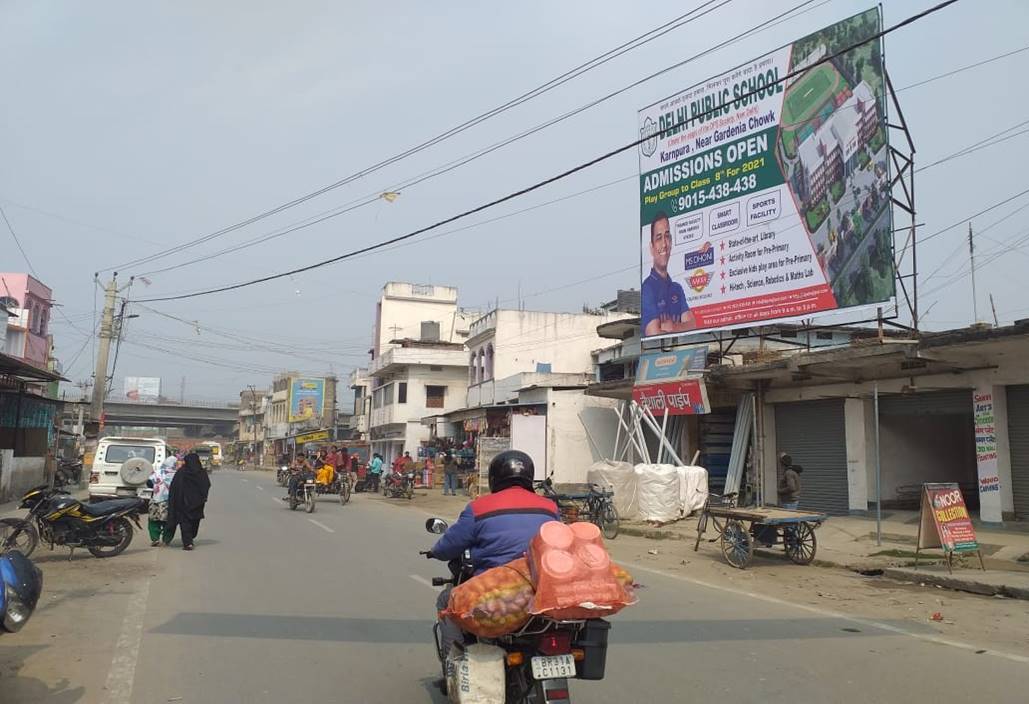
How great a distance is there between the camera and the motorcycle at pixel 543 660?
3971 mm

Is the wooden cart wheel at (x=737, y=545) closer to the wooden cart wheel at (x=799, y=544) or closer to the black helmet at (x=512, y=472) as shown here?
the wooden cart wheel at (x=799, y=544)

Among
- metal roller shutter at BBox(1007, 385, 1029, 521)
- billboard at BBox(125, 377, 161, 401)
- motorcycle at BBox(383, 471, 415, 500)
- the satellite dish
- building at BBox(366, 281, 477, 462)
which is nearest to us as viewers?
metal roller shutter at BBox(1007, 385, 1029, 521)

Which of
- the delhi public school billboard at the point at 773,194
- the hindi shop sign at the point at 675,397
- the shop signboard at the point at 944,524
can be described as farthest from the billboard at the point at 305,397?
the shop signboard at the point at 944,524

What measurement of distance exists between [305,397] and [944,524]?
76235 mm

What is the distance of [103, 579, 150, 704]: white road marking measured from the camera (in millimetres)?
5402

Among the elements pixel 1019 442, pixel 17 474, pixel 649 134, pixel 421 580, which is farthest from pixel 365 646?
pixel 17 474

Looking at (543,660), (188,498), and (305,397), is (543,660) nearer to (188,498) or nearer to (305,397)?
(188,498)

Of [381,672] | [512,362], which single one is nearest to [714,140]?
[381,672]

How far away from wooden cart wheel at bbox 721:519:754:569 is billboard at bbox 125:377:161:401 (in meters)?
108

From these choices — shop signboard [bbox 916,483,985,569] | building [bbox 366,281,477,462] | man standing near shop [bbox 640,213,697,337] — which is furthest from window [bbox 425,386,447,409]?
shop signboard [bbox 916,483,985,569]

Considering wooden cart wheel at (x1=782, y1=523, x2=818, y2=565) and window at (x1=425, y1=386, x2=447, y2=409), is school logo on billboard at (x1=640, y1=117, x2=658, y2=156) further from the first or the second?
window at (x1=425, y1=386, x2=447, y2=409)

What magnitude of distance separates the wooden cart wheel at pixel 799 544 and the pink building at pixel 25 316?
38370mm

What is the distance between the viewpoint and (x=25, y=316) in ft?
138

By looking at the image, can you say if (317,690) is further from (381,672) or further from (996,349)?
(996,349)
